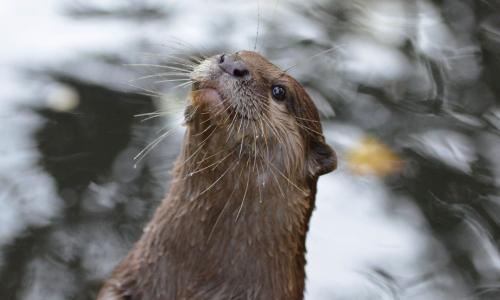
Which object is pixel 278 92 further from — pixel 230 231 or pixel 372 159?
pixel 372 159

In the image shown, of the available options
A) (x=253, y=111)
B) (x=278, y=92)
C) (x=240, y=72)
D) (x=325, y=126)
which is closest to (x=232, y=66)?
(x=240, y=72)

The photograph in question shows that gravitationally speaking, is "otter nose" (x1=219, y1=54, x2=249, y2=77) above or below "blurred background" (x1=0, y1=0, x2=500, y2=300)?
above

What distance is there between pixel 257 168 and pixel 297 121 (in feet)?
0.93

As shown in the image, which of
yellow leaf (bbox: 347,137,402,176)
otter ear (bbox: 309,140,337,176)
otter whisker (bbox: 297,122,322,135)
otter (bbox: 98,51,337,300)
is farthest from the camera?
yellow leaf (bbox: 347,137,402,176)

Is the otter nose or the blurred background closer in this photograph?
the otter nose

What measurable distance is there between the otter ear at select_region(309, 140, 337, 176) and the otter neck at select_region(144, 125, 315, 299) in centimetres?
13

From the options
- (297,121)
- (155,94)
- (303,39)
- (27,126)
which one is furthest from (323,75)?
(297,121)

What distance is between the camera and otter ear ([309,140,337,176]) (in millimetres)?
4199

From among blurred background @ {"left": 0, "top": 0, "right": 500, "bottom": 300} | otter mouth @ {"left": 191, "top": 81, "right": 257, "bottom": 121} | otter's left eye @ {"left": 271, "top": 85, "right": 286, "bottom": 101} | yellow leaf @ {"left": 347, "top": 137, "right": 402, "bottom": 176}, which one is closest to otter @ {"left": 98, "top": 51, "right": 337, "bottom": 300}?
otter's left eye @ {"left": 271, "top": 85, "right": 286, "bottom": 101}

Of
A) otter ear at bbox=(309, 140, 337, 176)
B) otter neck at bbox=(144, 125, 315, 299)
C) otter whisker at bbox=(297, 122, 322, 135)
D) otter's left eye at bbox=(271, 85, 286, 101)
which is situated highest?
otter's left eye at bbox=(271, 85, 286, 101)

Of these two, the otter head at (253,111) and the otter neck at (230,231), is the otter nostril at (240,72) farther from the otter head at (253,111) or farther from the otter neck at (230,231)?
the otter neck at (230,231)

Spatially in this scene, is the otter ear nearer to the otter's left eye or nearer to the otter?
the otter

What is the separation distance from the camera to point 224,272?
13.3 feet

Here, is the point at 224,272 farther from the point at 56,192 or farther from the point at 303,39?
the point at 303,39
